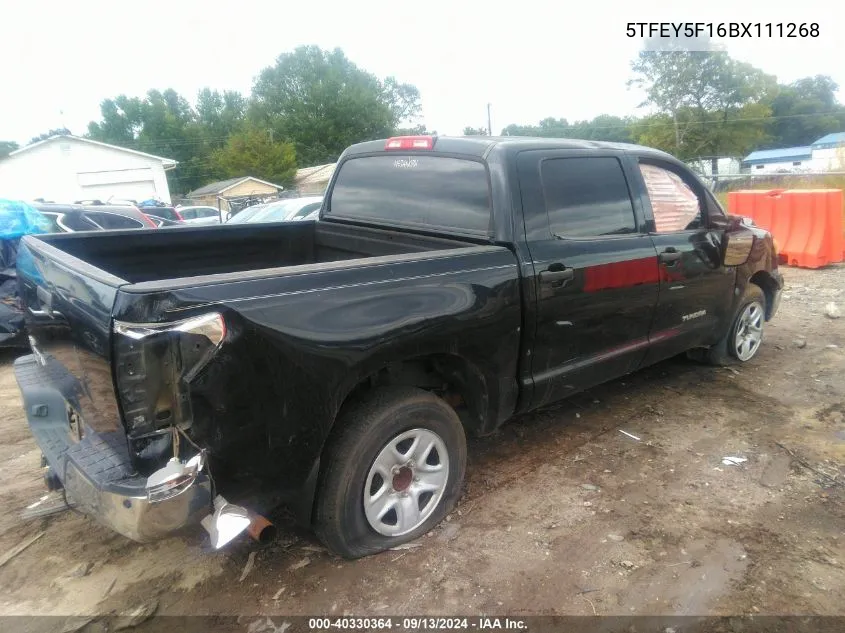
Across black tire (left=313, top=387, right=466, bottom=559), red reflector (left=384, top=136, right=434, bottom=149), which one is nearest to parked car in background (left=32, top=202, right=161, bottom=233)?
red reflector (left=384, top=136, right=434, bottom=149)

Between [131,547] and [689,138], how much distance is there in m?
52.0

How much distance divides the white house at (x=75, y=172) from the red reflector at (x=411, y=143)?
32786 mm

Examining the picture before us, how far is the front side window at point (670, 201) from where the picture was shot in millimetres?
3963

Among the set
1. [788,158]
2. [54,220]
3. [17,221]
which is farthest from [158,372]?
[788,158]

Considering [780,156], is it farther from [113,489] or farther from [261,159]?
[113,489]

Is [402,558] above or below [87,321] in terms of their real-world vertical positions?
below

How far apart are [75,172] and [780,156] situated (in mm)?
67114

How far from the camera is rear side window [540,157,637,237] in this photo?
3.31 m

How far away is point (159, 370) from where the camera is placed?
1954 mm

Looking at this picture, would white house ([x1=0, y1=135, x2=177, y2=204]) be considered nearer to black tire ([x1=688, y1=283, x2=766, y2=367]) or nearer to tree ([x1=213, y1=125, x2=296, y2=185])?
tree ([x1=213, y1=125, x2=296, y2=185])

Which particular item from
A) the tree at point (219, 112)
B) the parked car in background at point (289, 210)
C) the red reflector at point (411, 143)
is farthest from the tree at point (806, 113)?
the red reflector at point (411, 143)

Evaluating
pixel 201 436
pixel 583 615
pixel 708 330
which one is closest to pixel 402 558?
pixel 583 615

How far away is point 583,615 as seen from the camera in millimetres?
2400

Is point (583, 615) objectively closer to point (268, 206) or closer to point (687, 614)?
point (687, 614)
